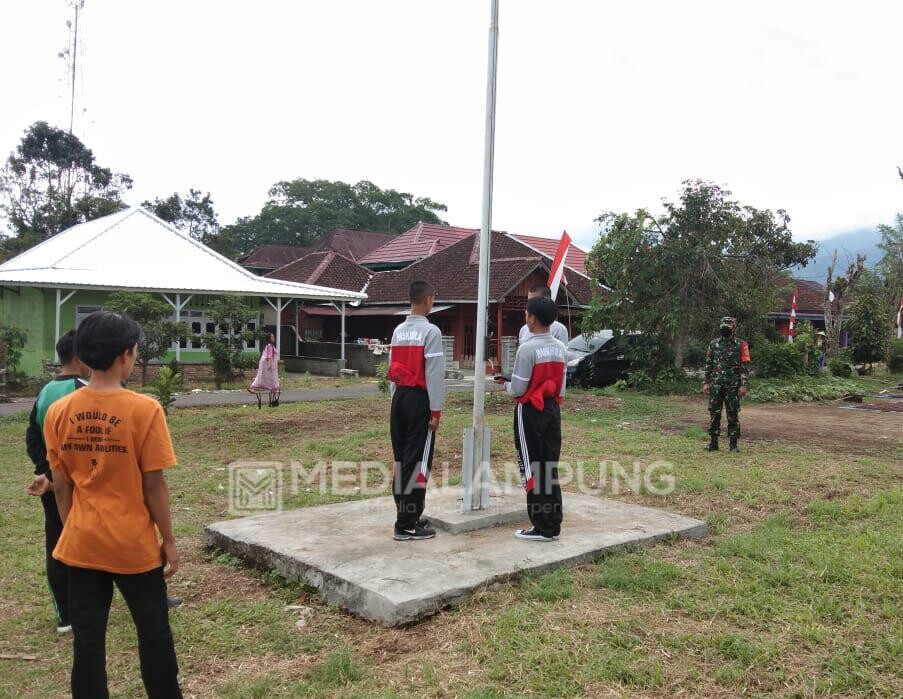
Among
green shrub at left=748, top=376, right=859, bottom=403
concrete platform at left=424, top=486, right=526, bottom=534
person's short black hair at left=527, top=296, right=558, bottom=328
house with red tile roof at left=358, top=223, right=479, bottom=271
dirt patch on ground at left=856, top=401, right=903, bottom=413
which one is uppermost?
house with red tile roof at left=358, top=223, right=479, bottom=271

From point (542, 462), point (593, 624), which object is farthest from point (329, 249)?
point (593, 624)

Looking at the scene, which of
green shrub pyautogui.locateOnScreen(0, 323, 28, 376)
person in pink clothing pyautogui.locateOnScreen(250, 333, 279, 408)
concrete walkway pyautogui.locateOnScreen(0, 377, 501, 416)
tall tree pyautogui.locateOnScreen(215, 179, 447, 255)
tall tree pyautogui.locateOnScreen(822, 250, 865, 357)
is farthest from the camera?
tall tree pyautogui.locateOnScreen(215, 179, 447, 255)

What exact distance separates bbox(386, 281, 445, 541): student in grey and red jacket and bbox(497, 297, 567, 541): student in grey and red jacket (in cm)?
56

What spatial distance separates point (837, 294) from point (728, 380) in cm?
2095

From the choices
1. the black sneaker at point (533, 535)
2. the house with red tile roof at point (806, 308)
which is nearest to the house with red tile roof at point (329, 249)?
the house with red tile roof at point (806, 308)

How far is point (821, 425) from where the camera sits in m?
12.0

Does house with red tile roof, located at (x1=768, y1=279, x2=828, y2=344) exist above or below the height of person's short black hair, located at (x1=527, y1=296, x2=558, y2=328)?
above

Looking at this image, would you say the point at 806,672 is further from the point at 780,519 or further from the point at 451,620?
the point at 780,519

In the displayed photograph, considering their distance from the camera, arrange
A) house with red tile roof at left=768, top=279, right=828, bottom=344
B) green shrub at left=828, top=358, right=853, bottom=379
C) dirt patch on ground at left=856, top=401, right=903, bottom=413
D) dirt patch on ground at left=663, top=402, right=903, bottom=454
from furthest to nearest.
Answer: house with red tile roof at left=768, top=279, right=828, bottom=344, green shrub at left=828, top=358, right=853, bottom=379, dirt patch on ground at left=856, top=401, right=903, bottom=413, dirt patch on ground at left=663, top=402, right=903, bottom=454

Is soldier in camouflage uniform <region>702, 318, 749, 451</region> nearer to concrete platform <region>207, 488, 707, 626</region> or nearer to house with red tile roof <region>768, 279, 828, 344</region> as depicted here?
concrete platform <region>207, 488, 707, 626</region>

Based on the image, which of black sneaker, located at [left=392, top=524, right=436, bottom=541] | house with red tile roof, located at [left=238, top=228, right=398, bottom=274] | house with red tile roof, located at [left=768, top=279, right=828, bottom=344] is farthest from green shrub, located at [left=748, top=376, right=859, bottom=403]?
house with red tile roof, located at [left=238, top=228, right=398, bottom=274]

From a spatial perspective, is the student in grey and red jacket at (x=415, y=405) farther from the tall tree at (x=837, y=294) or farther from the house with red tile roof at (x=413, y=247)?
the house with red tile roof at (x=413, y=247)

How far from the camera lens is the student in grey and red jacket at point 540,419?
16.1 ft

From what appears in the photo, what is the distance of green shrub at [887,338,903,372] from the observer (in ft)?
89.1
